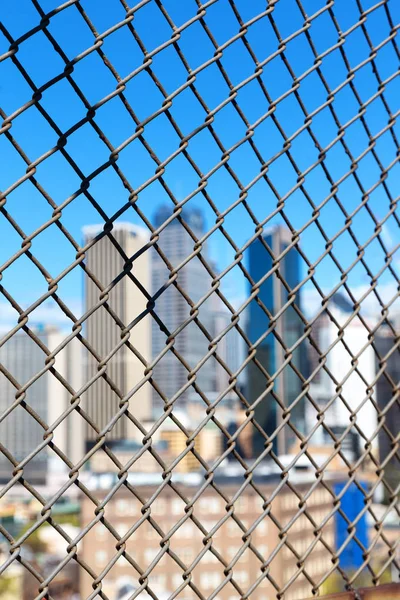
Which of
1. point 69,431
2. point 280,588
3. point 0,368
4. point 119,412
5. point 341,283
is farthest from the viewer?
point 69,431

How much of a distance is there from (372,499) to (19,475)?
0.63 m

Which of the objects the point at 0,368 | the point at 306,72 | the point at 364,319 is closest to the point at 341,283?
the point at 364,319

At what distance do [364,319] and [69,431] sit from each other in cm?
4618

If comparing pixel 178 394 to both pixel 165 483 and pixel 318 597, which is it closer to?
pixel 165 483

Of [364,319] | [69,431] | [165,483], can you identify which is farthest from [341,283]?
[69,431]

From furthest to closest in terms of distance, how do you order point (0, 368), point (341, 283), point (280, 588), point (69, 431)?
1. point (69, 431)
2. point (341, 283)
3. point (280, 588)
4. point (0, 368)

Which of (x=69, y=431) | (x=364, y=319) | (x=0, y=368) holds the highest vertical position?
(x=0, y=368)

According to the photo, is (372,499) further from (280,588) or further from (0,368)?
(0,368)

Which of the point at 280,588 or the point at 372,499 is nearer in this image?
the point at 280,588

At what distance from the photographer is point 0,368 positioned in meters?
0.58

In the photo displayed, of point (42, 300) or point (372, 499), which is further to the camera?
point (372, 499)

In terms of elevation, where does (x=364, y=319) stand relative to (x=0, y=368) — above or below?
below

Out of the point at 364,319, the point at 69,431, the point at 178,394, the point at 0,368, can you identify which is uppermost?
the point at 0,368

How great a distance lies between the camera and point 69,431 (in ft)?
147
